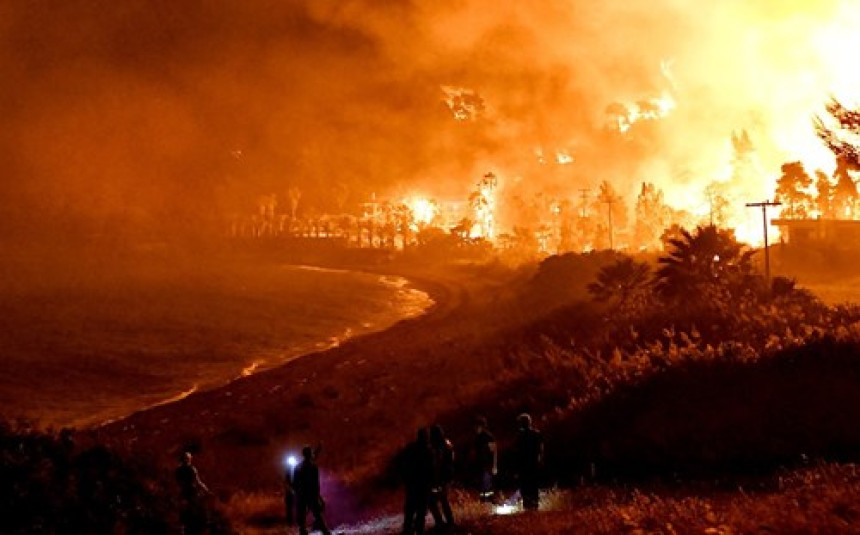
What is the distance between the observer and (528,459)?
46.9 feet

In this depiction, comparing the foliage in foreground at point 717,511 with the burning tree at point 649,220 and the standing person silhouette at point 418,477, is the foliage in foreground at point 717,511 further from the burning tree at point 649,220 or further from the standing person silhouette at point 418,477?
the burning tree at point 649,220

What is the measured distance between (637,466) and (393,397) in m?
23.0

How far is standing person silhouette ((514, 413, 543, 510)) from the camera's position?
1428 centimetres

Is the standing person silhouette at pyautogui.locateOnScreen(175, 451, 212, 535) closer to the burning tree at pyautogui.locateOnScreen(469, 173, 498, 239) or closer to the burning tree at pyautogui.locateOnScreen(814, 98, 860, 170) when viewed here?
the burning tree at pyautogui.locateOnScreen(814, 98, 860, 170)

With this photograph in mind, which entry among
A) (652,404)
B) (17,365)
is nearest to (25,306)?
(17,365)

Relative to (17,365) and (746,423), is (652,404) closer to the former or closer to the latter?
(746,423)

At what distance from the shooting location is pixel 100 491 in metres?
12.2

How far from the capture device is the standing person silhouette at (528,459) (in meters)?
14.3

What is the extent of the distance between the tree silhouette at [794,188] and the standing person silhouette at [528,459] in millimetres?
86700

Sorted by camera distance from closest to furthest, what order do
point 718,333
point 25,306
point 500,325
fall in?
point 718,333 < point 500,325 < point 25,306

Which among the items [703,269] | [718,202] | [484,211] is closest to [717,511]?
[703,269]

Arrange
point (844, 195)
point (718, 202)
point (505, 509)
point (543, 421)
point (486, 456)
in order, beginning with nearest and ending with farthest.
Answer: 1. point (505, 509)
2. point (486, 456)
3. point (543, 421)
4. point (844, 195)
5. point (718, 202)

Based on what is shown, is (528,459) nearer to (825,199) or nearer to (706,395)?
(706,395)

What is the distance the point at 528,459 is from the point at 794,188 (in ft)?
288
